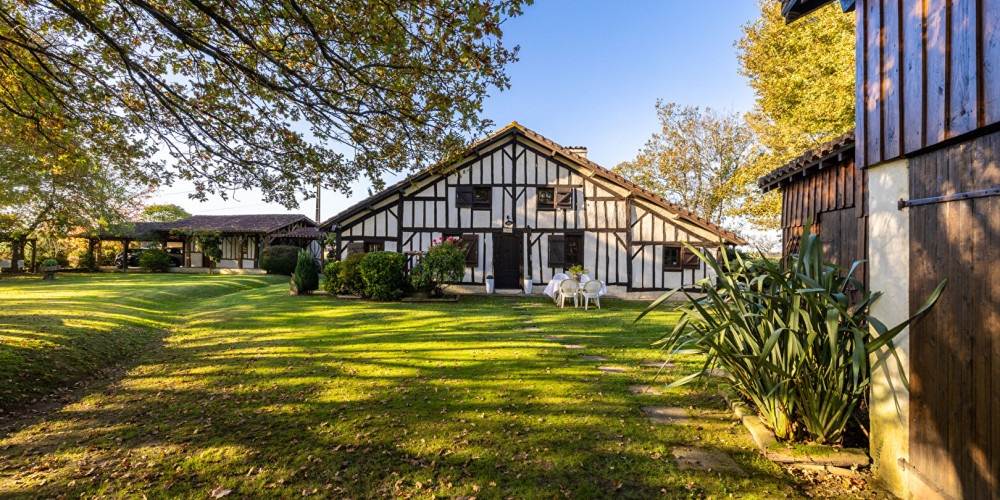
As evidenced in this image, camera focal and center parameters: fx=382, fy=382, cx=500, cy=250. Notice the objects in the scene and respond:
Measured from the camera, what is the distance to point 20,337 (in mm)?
5320

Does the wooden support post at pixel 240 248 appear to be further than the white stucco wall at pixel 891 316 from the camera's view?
Yes

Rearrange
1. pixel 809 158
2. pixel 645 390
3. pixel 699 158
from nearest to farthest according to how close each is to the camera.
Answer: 1. pixel 645 390
2. pixel 809 158
3. pixel 699 158

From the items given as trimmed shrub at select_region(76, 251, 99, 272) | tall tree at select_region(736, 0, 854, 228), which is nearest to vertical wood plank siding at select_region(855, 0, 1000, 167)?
tall tree at select_region(736, 0, 854, 228)

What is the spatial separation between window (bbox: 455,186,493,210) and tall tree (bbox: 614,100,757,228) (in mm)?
13080

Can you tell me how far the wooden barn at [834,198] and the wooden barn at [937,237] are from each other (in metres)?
2.68

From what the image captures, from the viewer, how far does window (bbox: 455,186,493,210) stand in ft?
47.2

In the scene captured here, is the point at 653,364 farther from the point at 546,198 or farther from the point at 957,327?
the point at 546,198

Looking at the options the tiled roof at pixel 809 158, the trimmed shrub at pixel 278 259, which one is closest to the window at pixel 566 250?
the tiled roof at pixel 809 158

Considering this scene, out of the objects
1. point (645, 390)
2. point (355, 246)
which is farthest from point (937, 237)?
point (355, 246)

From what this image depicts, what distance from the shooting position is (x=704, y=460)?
263cm

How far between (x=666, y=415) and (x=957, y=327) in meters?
1.97

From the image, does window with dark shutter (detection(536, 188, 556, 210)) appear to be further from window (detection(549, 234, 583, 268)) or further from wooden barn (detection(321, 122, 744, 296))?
window (detection(549, 234, 583, 268))

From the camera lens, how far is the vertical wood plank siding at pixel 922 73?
6.52 feet

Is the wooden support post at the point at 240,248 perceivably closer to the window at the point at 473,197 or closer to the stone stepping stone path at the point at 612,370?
the window at the point at 473,197
